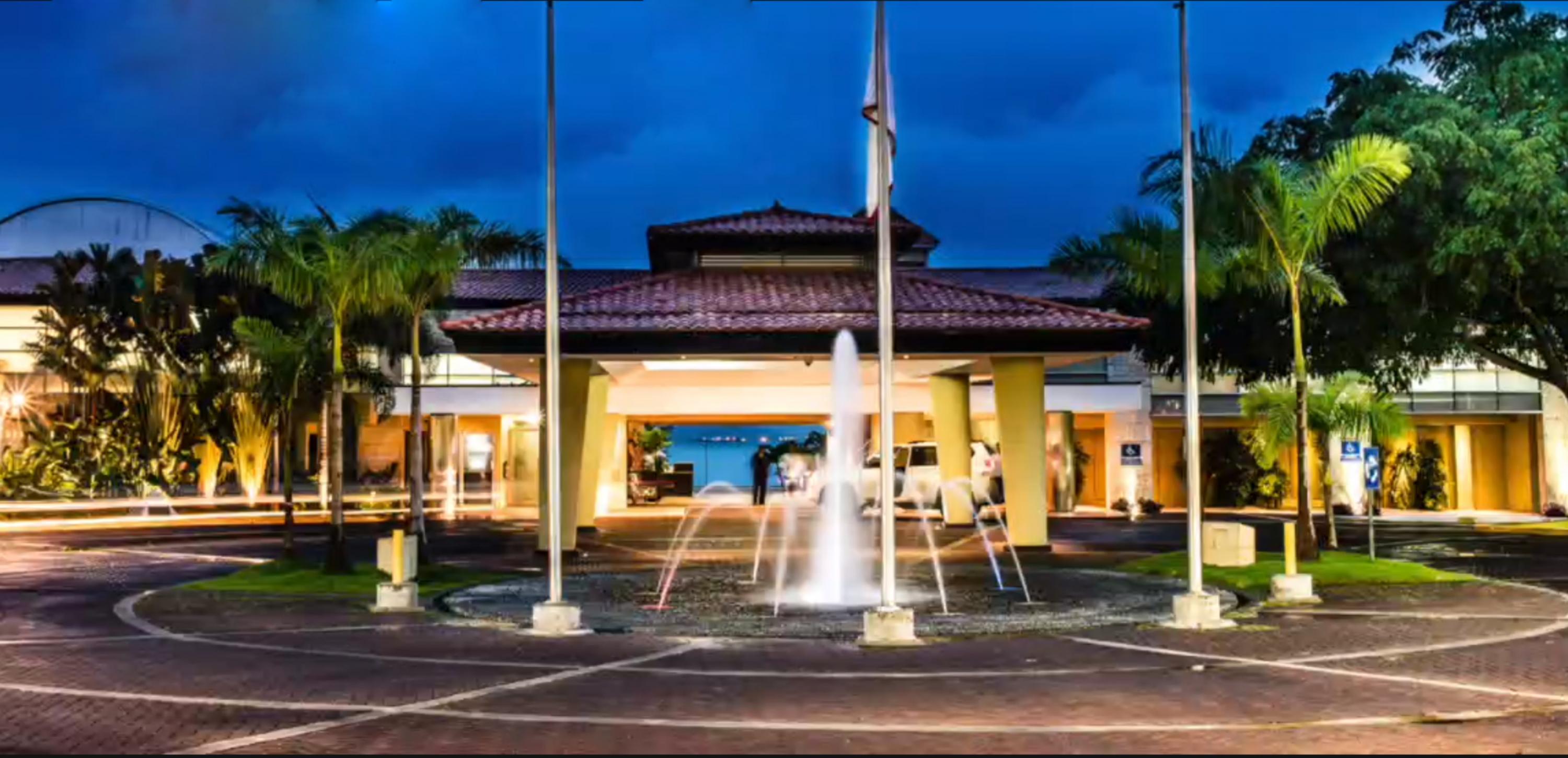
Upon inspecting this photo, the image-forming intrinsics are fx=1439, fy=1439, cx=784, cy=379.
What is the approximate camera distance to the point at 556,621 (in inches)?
627

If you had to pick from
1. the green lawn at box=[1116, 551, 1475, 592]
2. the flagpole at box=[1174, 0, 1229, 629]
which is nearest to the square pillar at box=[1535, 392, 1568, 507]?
the green lawn at box=[1116, 551, 1475, 592]

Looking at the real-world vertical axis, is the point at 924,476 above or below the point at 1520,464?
below

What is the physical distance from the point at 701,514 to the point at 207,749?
3645 cm

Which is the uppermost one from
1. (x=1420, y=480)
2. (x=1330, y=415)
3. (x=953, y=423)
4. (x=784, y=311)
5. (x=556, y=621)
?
(x=784, y=311)

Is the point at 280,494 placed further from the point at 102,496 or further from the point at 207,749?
the point at 207,749

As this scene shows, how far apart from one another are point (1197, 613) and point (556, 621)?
7.17 meters

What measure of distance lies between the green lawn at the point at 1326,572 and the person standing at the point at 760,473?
80.0 feet

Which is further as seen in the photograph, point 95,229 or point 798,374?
point 95,229

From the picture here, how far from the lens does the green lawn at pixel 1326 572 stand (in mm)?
21625

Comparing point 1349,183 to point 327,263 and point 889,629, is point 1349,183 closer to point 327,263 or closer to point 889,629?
point 889,629

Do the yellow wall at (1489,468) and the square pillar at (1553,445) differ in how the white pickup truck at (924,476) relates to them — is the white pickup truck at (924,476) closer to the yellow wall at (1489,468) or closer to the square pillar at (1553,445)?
the yellow wall at (1489,468)

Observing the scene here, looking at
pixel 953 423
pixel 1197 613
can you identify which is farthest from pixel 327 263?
pixel 953 423

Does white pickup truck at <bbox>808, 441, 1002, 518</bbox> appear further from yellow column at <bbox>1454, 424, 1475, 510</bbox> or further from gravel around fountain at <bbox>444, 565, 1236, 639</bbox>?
gravel around fountain at <bbox>444, 565, 1236, 639</bbox>

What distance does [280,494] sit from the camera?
5038cm
